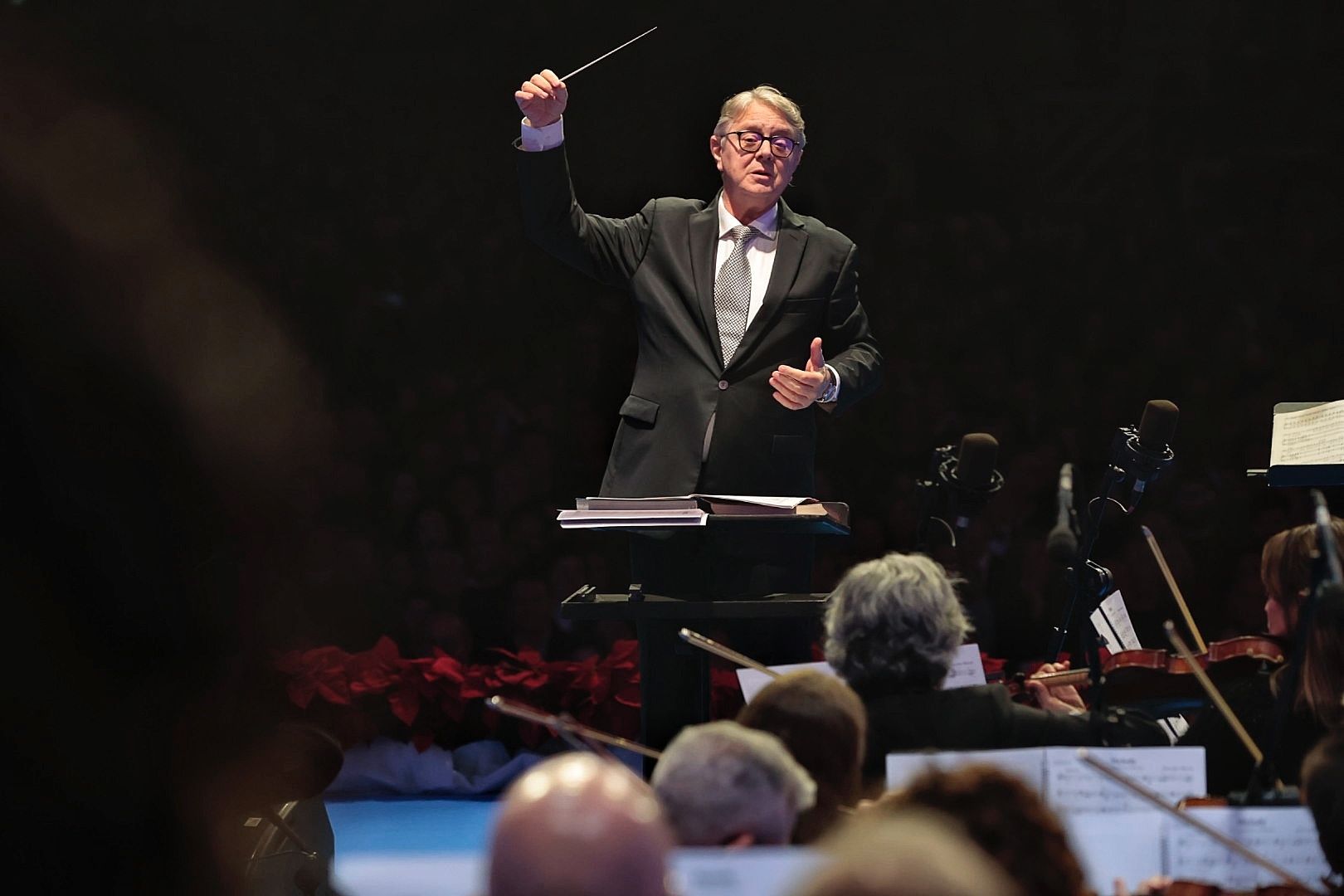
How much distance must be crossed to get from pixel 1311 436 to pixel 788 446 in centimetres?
106

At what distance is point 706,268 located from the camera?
3.35 m

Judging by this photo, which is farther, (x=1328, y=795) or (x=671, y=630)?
(x=671, y=630)

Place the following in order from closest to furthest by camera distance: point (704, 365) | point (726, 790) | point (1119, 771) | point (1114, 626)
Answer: point (726, 790), point (1119, 771), point (704, 365), point (1114, 626)

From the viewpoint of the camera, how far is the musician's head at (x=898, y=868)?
0.98 meters

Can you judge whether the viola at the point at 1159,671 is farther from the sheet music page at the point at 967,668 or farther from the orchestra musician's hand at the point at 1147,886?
the orchestra musician's hand at the point at 1147,886

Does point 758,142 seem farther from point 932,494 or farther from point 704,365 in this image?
point 932,494

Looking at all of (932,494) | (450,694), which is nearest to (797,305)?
(932,494)

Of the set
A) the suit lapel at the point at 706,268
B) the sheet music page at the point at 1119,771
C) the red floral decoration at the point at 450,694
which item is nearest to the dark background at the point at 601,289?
the red floral decoration at the point at 450,694

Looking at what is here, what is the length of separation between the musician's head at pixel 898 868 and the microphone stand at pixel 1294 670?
1246 millimetres

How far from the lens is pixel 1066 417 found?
5.32m

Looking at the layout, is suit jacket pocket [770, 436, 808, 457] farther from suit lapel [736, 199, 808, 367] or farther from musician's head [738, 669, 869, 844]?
musician's head [738, 669, 869, 844]

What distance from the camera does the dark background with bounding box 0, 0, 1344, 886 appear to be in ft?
17.0

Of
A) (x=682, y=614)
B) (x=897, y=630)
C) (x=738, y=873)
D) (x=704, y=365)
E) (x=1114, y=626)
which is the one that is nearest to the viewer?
(x=738, y=873)

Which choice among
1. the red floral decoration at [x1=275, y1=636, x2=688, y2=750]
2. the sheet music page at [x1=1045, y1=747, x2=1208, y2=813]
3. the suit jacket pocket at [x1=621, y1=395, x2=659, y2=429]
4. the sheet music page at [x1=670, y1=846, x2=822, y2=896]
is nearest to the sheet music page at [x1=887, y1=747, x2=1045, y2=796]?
the sheet music page at [x1=1045, y1=747, x2=1208, y2=813]
